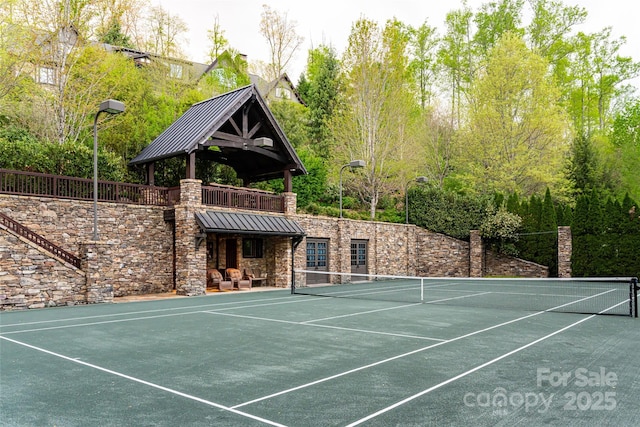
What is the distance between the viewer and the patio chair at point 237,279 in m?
23.5

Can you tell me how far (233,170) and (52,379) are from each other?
24.2 meters

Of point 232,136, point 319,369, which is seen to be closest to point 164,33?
point 232,136

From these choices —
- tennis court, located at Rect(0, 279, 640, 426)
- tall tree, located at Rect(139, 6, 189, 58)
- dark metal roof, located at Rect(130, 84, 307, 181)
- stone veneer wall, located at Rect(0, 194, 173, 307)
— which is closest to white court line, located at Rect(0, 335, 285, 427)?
tennis court, located at Rect(0, 279, 640, 426)

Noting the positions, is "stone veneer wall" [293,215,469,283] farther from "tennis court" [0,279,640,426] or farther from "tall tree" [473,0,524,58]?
"tall tree" [473,0,524,58]

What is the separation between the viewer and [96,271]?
57.7 feet

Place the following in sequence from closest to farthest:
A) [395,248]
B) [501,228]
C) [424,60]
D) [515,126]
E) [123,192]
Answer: [123,192], [501,228], [395,248], [515,126], [424,60]

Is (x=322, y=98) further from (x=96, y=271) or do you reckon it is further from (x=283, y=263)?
(x=96, y=271)

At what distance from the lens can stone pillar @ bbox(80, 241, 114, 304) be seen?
1736cm

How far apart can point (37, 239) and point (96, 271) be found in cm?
229

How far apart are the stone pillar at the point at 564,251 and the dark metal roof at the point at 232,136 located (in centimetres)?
1768

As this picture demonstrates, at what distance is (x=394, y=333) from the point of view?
36.7ft

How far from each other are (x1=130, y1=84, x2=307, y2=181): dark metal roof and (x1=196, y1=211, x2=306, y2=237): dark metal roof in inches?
119

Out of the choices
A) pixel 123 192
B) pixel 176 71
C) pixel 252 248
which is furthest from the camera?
pixel 176 71

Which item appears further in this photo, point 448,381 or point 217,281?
point 217,281
